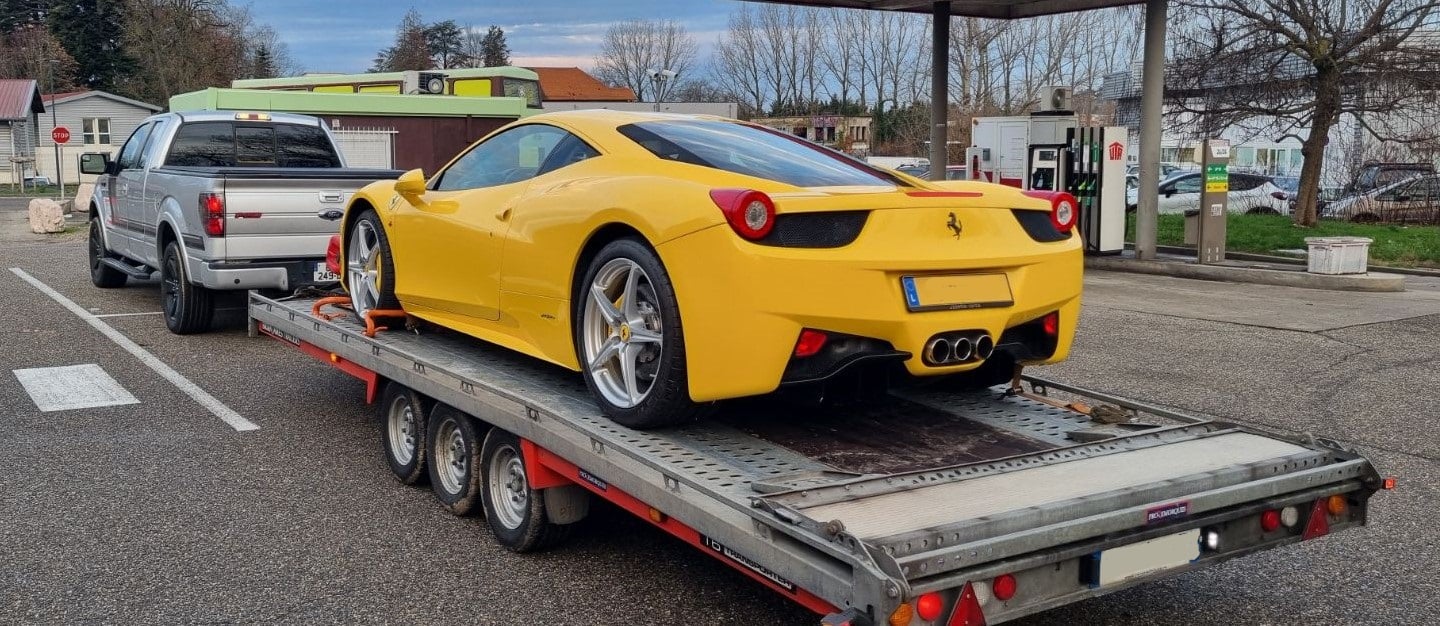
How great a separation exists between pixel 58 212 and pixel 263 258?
55.6 ft

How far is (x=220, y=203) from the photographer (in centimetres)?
919

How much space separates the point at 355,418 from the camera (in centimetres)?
726

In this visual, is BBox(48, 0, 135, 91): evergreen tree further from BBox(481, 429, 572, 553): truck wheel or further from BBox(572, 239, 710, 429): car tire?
BBox(572, 239, 710, 429): car tire

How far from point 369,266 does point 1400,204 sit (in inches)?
833

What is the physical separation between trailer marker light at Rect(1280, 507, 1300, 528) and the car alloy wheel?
2055 mm

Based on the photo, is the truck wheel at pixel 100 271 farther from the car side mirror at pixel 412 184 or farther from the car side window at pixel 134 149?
the car side mirror at pixel 412 184

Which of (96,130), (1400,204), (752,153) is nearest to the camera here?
(752,153)

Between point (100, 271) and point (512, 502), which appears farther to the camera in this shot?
point (100, 271)

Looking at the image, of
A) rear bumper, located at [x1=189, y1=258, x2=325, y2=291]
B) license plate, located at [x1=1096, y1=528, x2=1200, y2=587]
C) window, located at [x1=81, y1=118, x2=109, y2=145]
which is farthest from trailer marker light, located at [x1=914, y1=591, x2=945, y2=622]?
window, located at [x1=81, y1=118, x2=109, y2=145]

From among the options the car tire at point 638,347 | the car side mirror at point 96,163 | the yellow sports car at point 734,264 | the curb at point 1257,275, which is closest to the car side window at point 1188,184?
the curb at point 1257,275

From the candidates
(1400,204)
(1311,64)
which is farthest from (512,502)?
(1400,204)

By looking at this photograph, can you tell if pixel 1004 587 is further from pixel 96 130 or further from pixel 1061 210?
pixel 96 130

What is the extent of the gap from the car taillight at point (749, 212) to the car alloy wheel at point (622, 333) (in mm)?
478

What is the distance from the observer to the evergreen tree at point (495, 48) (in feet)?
316
